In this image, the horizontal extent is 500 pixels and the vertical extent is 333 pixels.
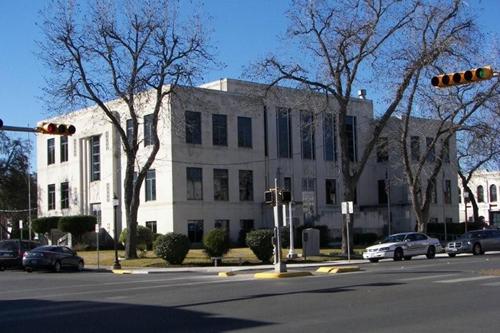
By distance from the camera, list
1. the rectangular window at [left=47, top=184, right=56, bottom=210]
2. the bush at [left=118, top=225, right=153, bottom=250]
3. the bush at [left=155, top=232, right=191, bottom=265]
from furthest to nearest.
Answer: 1. the rectangular window at [left=47, top=184, right=56, bottom=210]
2. the bush at [left=118, top=225, right=153, bottom=250]
3. the bush at [left=155, top=232, right=191, bottom=265]

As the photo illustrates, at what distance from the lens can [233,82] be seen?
5556 centimetres

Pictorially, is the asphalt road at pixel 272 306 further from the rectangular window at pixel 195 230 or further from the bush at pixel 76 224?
the bush at pixel 76 224

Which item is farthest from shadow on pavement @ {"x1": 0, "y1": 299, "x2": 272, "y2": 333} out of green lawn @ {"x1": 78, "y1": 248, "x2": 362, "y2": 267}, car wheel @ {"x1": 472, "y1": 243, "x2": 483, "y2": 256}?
car wheel @ {"x1": 472, "y1": 243, "x2": 483, "y2": 256}

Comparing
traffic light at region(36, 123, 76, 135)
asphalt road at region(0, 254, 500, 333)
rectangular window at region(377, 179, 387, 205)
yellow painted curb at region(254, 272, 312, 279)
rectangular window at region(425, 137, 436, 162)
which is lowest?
yellow painted curb at region(254, 272, 312, 279)

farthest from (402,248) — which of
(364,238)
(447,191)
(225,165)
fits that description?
(447,191)

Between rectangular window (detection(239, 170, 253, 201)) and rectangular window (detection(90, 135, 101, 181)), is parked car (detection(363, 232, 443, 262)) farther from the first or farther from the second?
rectangular window (detection(90, 135, 101, 181))

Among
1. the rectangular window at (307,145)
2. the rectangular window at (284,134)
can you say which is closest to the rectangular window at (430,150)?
the rectangular window at (307,145)

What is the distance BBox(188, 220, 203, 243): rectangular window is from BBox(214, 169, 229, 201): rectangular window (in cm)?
250

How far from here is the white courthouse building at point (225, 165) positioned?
50406mm

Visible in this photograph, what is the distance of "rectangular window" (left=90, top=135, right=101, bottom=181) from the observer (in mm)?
57938

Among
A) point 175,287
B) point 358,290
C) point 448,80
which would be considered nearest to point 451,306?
point 358,290

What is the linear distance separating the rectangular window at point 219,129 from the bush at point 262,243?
17.9m

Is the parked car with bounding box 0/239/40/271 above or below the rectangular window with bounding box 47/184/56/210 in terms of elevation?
below

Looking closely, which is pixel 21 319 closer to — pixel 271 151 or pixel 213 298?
pixel 213 298
